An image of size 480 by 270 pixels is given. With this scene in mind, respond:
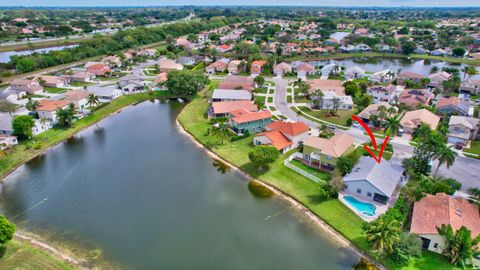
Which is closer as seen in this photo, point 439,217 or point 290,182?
point 439,217

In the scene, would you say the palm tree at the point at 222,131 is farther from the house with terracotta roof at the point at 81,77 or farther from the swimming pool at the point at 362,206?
the house with terracotta roof at the point at 81,77

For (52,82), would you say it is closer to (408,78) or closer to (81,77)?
(81,77)

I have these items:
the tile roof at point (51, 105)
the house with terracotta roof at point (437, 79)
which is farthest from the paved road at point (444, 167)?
the tile roof at point (51, 105)

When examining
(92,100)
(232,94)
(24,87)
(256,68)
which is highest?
(256,68)

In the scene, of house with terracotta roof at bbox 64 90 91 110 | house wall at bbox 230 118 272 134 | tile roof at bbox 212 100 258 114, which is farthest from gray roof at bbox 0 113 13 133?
house wall at bbox 230 118 272 134

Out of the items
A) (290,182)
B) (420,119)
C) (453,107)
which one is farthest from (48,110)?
(453,107)

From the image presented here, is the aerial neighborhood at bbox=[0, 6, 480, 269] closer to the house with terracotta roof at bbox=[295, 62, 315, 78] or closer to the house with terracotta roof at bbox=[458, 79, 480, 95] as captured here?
the house with terracotta roof at bbox=[458, 79, 480, 95]

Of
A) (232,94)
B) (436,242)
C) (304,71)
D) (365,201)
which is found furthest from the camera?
(304,71)
